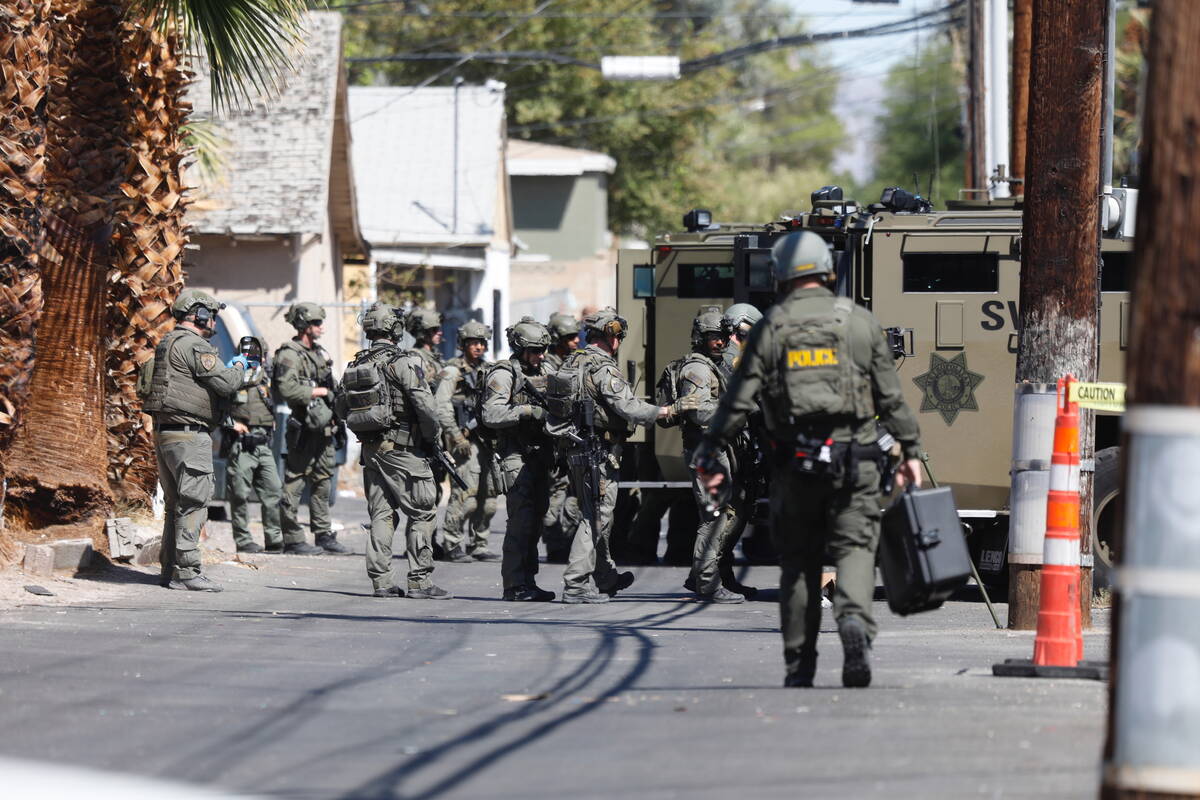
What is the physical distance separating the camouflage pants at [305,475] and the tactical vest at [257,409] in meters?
0.38

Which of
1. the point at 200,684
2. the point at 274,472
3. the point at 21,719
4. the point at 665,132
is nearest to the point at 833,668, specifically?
the point at 200,684

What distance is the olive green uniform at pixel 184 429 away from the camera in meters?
12.8

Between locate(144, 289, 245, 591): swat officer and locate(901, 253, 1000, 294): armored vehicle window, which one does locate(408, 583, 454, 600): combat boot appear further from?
locate(901, 253, 1000, 294): armored vehicle window

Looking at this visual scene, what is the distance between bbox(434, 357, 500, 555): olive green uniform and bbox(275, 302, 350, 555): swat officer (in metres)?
1.03

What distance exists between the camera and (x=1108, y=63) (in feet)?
35.7

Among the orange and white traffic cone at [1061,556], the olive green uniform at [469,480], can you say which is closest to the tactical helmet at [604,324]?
the olive green uniform at [469,480]

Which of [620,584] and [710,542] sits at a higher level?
Result: [710,542]

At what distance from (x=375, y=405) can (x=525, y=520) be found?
1302 mm

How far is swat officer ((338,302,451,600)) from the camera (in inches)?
504

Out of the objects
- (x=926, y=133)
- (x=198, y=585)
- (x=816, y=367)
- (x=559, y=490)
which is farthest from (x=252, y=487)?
(x=926, y=133)

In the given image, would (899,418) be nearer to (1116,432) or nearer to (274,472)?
(1116,432)

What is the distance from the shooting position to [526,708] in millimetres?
7473

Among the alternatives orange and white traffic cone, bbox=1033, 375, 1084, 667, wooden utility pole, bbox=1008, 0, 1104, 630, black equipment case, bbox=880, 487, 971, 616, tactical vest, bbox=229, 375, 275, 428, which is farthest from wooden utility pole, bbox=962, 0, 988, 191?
black equipment case, bbox=880, 487, 971, 616

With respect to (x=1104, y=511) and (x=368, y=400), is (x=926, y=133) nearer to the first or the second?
(x=1104, y=511)
